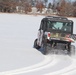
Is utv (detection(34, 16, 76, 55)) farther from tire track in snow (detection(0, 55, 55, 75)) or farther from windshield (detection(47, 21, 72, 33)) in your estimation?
tire track in snow (detection(0, 55, 55, 75))

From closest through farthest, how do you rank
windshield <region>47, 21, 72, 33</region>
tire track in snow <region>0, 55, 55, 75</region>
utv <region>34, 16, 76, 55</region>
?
tire track in snow <region>0, 55, 55, 75</region> → utv <region>34, 16, 76, 55</region> → windshield <region>47, 21, 72, 33</region>

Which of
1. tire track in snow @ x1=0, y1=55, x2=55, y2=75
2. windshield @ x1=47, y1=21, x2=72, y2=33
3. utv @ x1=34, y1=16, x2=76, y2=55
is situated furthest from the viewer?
windshield @ x1=47, y1=21, x2=72, y2=33

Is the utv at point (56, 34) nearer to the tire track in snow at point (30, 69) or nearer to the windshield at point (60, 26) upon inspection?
the windshield at point (60, 26)

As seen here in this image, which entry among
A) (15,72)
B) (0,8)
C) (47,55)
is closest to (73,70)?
(15,72)

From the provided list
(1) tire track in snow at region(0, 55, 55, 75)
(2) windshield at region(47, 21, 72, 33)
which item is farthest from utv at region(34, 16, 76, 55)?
(1) tire track in snow at region(0, 55, 55, 75)

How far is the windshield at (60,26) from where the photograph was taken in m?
16.9

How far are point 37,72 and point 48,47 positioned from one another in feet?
18.6

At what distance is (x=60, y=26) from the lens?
17.0m

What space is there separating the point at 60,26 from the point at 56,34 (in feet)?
2.30

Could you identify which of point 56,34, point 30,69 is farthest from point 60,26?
point 30,69

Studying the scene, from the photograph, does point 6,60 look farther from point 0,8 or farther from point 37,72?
point 0,8

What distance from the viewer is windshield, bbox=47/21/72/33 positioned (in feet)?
55.5

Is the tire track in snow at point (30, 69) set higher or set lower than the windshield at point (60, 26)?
lower

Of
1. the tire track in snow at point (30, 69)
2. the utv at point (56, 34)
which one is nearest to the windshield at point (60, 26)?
the utv at point (56, 34)
